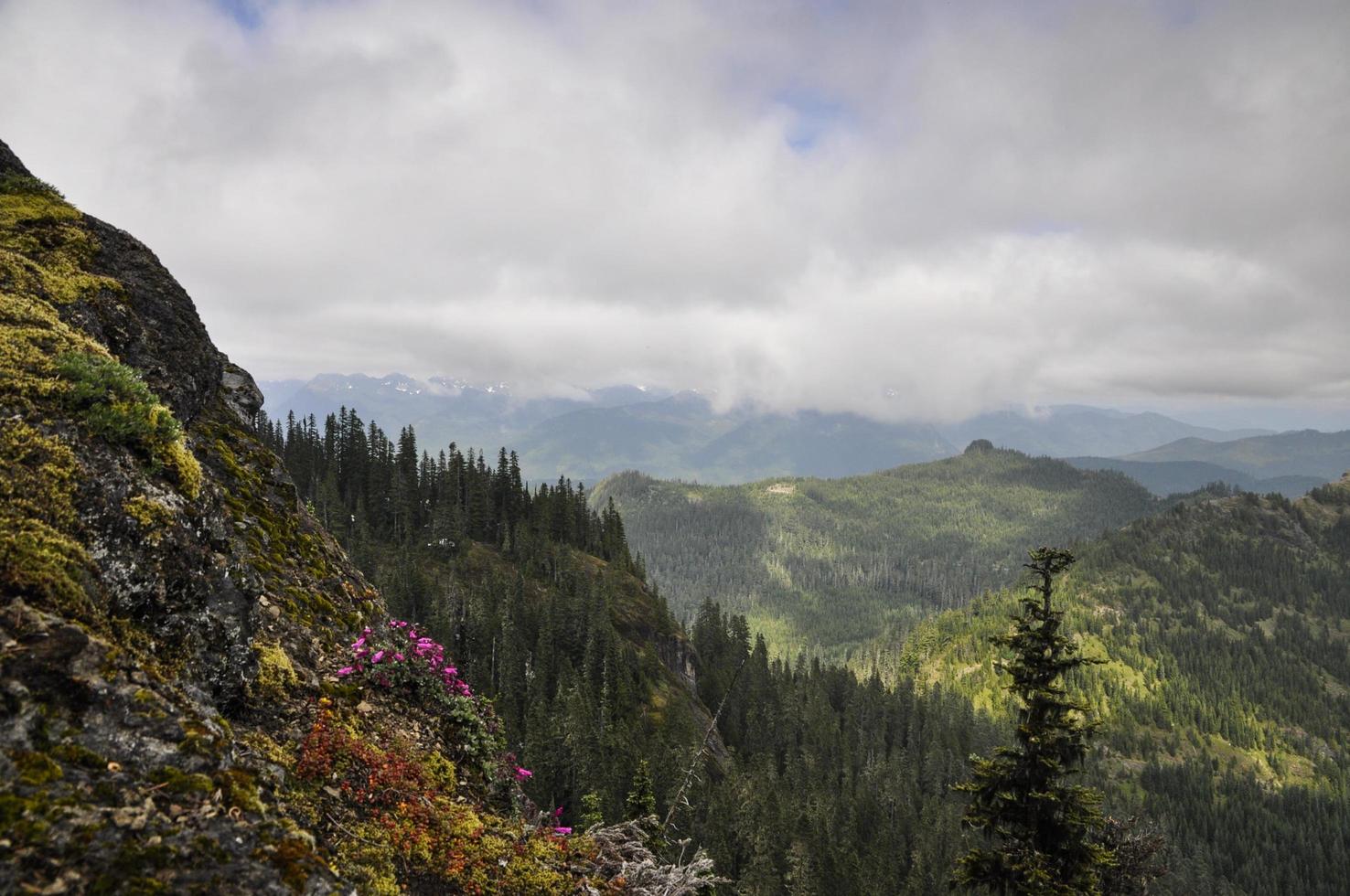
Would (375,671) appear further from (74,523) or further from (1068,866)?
(1068,866)

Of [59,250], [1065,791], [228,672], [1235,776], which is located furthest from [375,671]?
[1235,776]

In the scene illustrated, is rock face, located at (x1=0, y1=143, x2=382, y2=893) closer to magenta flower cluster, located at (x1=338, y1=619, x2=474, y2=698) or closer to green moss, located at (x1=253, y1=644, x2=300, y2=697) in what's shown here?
green moss, located at (x1=253, y1=644, x2=300, y2=697)

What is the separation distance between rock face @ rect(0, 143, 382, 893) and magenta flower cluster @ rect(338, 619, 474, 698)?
1.42 feet

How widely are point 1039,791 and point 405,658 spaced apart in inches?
644

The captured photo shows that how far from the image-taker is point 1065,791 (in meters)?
15.4

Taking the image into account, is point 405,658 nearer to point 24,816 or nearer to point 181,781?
point 181,781

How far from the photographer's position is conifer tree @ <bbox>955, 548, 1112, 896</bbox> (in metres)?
15.4

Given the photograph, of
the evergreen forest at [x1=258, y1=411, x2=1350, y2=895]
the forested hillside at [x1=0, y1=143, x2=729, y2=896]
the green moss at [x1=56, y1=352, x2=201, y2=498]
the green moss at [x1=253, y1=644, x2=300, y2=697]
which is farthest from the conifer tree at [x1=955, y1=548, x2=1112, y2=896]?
the green moss at [x1=56, y1=352, x2=201, y2=498]

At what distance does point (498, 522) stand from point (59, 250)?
9881 cm

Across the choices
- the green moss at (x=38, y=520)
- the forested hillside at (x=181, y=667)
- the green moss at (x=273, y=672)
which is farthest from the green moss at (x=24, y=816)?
the green moss at (x=273, y=672)

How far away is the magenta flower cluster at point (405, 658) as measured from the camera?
34.4 feet

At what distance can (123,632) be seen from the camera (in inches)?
239

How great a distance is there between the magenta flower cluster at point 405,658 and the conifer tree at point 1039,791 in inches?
531

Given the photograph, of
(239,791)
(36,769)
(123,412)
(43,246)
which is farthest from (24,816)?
(43,246)
